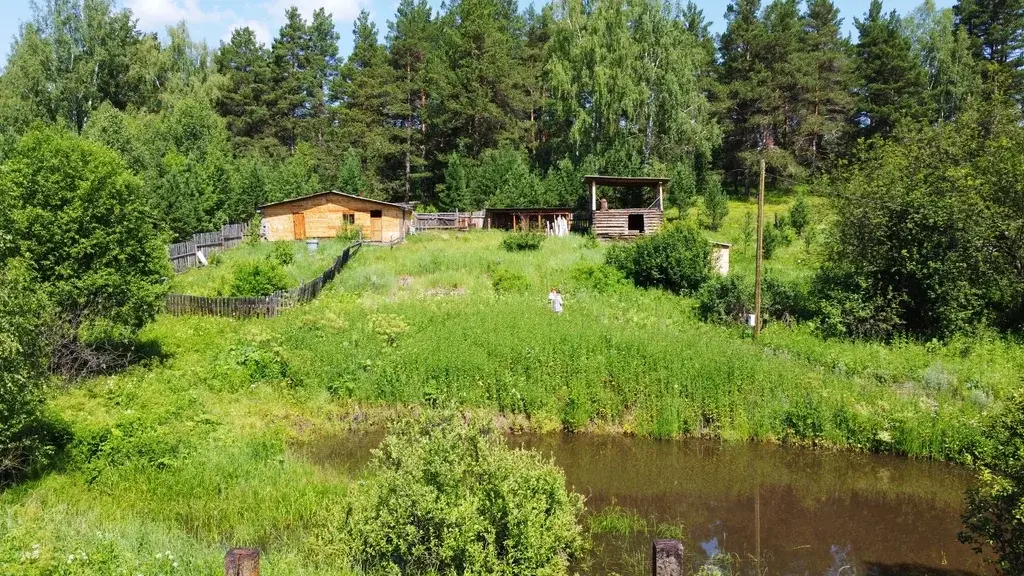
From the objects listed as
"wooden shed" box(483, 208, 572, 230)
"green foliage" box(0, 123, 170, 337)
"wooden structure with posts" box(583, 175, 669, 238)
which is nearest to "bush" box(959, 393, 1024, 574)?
"green foliage" box(0, 123, 170, 337)

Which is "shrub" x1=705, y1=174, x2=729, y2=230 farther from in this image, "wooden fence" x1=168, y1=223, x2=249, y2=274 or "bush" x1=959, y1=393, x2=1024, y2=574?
"bush" x1=959, y1=393, x2=1024, y2=574

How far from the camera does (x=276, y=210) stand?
1532 inches

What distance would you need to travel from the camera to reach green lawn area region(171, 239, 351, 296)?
79.0 ft

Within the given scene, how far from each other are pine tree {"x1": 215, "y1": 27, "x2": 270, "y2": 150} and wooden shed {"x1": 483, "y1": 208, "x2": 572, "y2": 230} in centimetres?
2946

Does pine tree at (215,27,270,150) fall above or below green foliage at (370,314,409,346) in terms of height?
above

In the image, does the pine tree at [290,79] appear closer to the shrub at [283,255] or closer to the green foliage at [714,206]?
the shrub at [283,255]

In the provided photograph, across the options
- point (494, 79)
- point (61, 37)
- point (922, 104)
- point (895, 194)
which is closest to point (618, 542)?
point (895, 194)

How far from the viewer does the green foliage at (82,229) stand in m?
14.5

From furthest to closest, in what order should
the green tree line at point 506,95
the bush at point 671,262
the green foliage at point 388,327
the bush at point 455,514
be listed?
1. the green tree line at point 506,95
2. the bush at point 671,262
3. the green foliage at point 388,327
4. the bush at point 455,514

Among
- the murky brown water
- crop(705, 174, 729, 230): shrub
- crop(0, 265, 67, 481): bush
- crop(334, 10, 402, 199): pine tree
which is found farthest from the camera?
crop(334, 10, 402, 199): pine tree

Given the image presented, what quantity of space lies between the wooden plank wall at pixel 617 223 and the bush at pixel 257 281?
19291 mm

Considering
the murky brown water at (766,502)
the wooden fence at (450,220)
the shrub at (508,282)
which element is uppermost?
the wooden fence at (450,220)

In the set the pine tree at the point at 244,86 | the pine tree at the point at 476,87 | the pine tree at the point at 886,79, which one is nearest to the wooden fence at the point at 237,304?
the pine tree at the point at 476,87

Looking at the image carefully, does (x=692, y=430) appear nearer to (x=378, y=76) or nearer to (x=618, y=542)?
(x=618, y=542)
